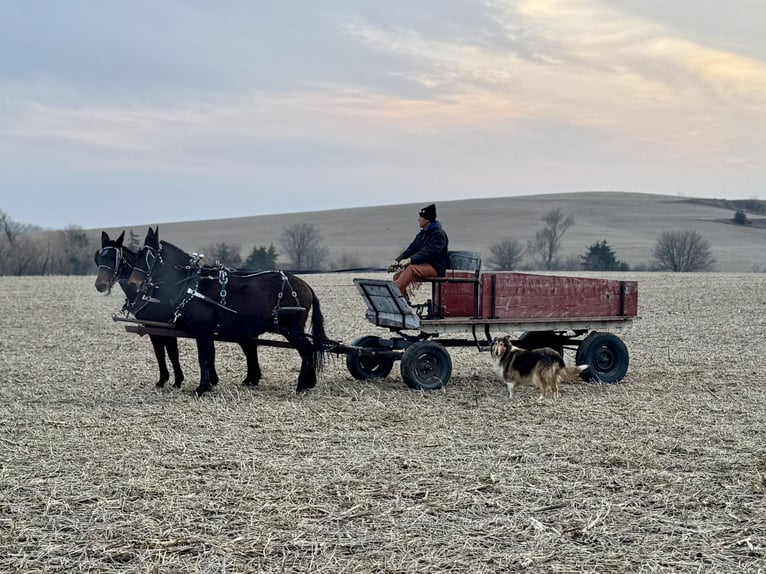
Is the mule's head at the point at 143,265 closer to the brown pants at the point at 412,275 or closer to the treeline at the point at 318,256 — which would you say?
the brown pants at the point at 412,275

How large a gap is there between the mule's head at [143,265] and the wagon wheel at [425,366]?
11.9ft

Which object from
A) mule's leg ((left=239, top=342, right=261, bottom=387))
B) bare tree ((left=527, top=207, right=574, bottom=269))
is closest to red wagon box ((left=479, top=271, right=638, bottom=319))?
mule's leg ((left=239, top=342, right=261, bottom=387))

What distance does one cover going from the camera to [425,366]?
466 inches

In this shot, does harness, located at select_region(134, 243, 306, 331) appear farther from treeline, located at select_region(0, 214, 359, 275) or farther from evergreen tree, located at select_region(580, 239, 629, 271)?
evergreen tree, located at select_region(580, 239, 629, 271)

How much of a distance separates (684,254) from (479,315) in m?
49.1

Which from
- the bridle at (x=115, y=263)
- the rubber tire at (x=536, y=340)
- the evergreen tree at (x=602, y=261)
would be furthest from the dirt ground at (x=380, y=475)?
the evergreen tree at (x=602, y=261)

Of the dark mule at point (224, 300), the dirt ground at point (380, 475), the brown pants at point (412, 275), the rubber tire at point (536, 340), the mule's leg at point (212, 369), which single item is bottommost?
the dirt ground at point (380, 475)

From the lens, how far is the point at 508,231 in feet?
256

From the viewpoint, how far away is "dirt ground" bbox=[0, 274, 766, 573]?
18.0 ft

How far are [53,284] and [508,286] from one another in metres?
29.1

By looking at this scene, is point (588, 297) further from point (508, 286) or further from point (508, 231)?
point (508, 231)

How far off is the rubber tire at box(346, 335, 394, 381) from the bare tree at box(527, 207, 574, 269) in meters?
46.6

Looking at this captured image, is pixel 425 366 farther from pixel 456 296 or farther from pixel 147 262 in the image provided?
pixel 147 262

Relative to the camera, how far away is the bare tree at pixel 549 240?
6359cm
